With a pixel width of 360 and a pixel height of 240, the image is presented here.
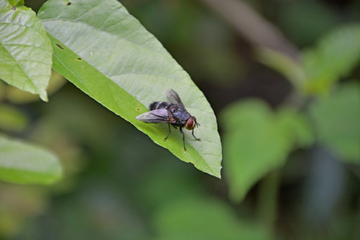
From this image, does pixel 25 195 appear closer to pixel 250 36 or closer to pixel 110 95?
pixel 110 95

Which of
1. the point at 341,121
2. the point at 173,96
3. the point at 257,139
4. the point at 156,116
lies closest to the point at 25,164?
the point at 156,116

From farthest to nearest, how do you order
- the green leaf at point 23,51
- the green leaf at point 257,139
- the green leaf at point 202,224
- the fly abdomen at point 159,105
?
the green leaf at point 202,224 < the green leaf at point 257,139 < the fly abdomen at point 159,105 < the green leaf at point 23,51

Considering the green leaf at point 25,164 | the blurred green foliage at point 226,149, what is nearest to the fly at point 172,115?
the green leaf at point 25,164

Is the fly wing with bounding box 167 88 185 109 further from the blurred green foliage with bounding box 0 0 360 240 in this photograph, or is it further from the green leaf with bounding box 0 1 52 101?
the blurred green foliage with bounding box 0 0 360 240

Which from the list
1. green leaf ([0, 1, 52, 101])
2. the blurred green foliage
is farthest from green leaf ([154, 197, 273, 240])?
green leaf ([0, 1, 52, 101])

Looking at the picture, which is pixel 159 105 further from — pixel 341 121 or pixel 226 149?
pixel 341 121

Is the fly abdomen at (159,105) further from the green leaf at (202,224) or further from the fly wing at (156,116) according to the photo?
the green leaf at (202,224)

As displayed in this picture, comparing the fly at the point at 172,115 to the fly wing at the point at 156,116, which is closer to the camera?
the fly wing at the point at 156,116

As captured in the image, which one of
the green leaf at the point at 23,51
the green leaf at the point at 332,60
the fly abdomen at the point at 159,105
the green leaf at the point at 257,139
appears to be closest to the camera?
the green leaf at the point at 23,51
